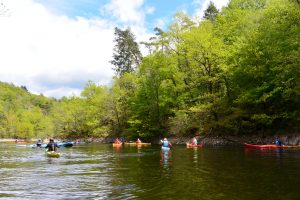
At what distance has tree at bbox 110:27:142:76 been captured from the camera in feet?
280

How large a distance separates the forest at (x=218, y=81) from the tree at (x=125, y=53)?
8.97 meters

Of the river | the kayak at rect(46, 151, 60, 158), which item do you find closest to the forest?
the river

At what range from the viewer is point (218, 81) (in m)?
46.5

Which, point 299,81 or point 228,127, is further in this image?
point 228,127

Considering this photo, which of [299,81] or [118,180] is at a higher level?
[299,81]

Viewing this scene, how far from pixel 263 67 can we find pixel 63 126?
68.5 m

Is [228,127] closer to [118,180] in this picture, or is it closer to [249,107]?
[249,107]

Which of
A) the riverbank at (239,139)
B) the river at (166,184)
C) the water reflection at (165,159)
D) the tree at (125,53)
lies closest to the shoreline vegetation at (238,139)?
the riverbank at (239,139)

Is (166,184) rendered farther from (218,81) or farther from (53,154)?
(218,81)

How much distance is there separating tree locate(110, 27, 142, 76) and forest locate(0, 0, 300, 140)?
897 centimetres

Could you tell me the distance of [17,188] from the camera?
14.5 metres

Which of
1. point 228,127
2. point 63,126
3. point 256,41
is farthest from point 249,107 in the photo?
point 63,126

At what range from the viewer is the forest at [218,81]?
124 feet

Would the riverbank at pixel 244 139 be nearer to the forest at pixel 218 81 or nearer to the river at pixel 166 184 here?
the forest at pixel 218 81
